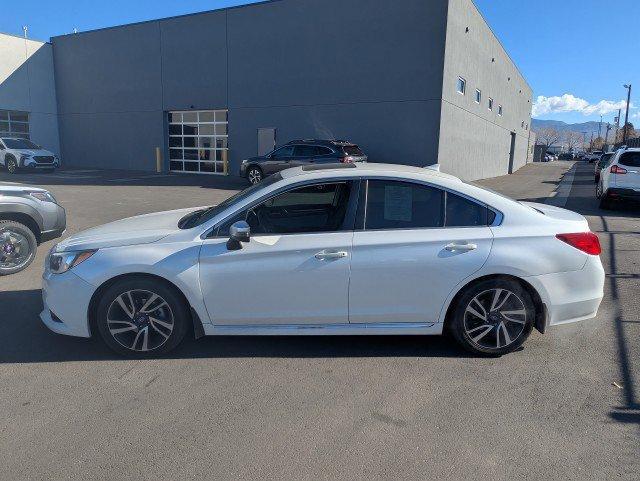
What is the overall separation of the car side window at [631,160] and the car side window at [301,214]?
11449mm

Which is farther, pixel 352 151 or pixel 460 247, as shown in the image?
pixel 352 151

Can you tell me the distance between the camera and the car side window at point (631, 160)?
40.4ft

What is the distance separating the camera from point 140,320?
3.80 m

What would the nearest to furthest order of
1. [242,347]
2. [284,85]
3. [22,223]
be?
[242,347] < [22,223] < [284,85]

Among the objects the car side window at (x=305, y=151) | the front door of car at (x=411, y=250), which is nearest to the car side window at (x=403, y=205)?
the front door of car at (x=411, y=250)

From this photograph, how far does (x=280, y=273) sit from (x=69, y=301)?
1.67 meters

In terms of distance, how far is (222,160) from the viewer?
79.3 feet

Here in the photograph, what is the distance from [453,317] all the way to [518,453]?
126cm

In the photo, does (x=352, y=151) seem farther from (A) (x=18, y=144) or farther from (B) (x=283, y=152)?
(A) (x=18, y=144)

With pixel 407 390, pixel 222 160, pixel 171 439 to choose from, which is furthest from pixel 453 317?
pixel 222 160

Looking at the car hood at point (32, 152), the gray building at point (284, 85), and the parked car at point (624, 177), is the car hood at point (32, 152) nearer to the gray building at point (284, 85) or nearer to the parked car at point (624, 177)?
the gray building at point (284, 85)

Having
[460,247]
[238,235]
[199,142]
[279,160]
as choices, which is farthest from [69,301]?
[199,142]

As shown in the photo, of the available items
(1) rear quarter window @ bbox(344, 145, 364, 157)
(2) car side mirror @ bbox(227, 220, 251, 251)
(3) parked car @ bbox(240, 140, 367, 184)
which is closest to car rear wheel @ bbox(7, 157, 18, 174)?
(3) parked car @ bbox(240, 140, 367, 184)

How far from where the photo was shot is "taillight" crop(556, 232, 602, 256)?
3.83 meters
